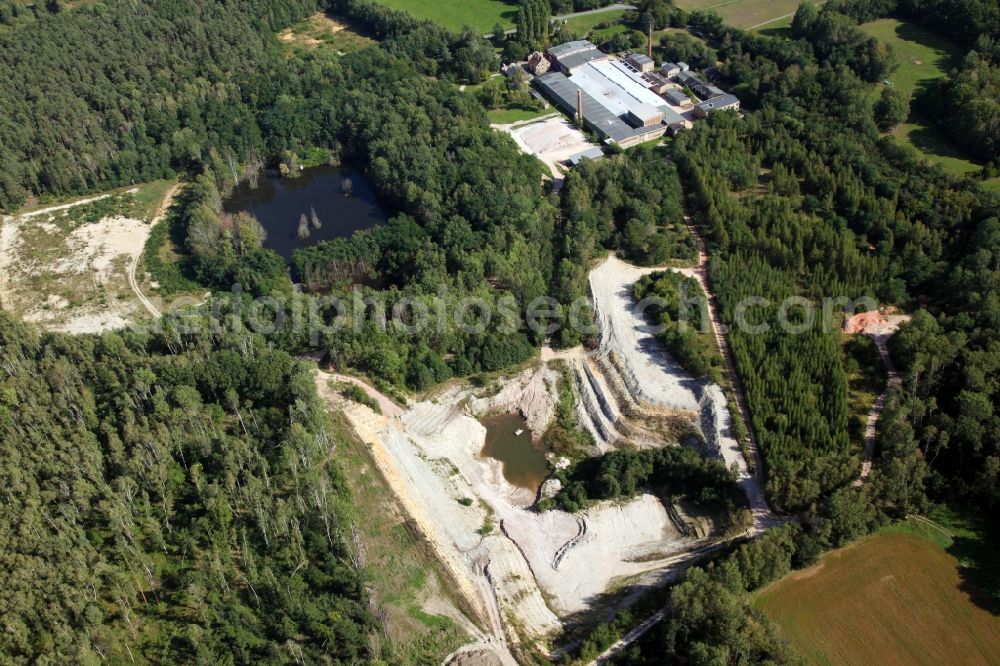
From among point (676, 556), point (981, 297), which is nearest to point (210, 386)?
point (676, 556)

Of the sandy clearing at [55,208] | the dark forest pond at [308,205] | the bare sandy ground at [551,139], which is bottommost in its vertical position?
the dark forest pond at [308,205]

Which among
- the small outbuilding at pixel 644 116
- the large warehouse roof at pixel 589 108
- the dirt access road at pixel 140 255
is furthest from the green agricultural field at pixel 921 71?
the dirt access road at pixel 140 255

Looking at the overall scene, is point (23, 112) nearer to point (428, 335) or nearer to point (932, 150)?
point (428, 335)

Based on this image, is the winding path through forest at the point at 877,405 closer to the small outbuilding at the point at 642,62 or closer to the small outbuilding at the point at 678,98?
the small outbuilding at the point at 678,98

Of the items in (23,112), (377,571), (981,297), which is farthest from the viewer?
(23,112)

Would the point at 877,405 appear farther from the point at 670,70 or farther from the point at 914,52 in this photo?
the point at 914,52

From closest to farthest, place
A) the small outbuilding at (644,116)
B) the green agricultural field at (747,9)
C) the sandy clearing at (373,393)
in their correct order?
the sandy clearing at (373,393) → the small outbuilding at (644,116) → the green agricultural field at (747,9)
